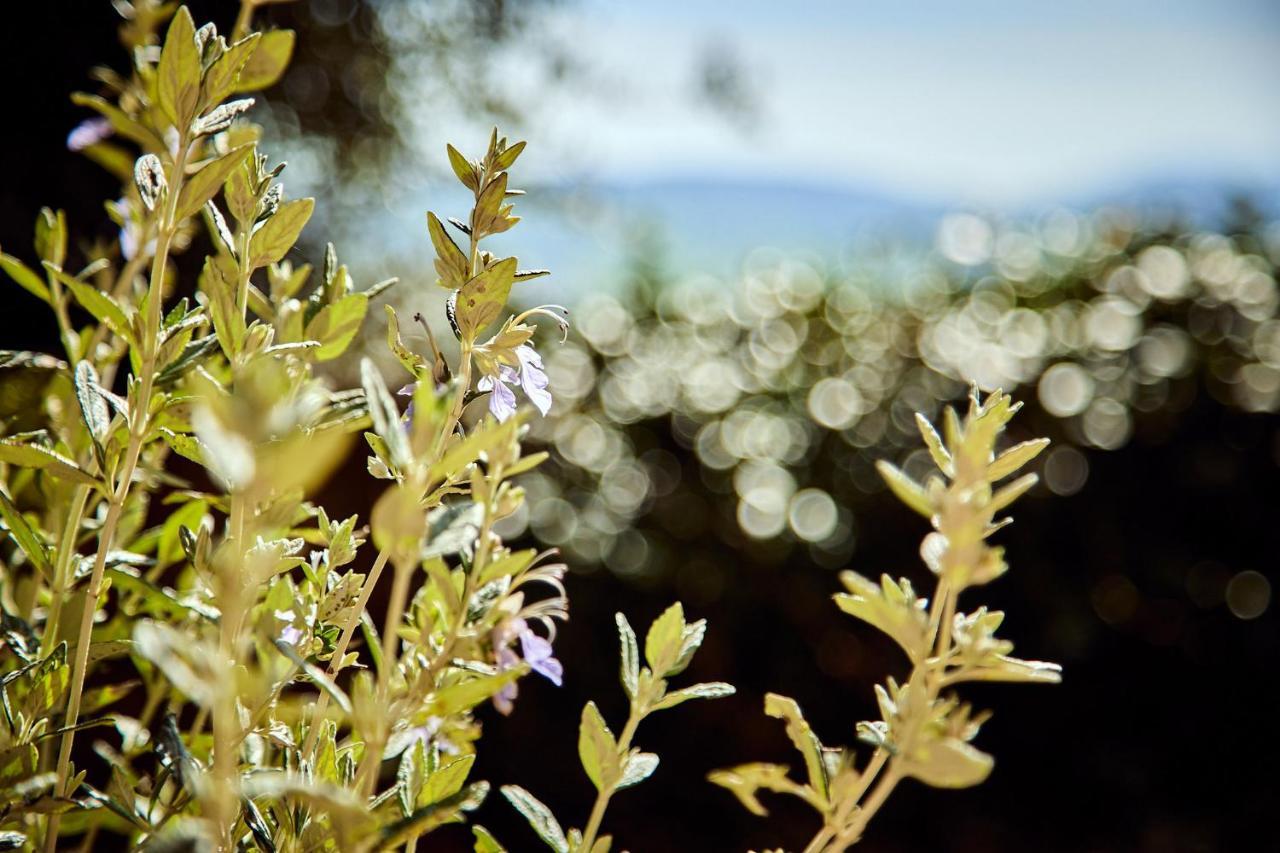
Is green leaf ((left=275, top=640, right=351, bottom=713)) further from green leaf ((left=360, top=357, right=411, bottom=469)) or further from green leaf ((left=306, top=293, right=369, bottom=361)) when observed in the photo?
green leaf ((left=306, top=293, right=369, bottom=361))

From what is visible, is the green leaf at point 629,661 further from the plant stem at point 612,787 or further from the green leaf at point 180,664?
the green leaf at point 180,664

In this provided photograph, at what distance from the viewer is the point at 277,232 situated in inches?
27.5

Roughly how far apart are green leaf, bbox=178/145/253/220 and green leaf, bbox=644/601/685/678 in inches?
16.3

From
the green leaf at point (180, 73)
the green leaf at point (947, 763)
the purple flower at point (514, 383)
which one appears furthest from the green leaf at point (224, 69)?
the green leaf at point (947, 763)

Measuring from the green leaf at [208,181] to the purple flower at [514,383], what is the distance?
0.69ft

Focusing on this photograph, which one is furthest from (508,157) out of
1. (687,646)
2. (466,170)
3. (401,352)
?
(687,646)

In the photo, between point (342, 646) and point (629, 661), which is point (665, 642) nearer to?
point (629, 661)

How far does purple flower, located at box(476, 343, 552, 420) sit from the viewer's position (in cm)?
70

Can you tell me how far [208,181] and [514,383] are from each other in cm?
24

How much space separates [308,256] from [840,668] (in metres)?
1.91

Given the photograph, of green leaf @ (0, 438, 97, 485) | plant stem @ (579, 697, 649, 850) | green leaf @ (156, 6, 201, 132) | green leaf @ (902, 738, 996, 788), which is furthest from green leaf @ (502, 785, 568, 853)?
green leaf @ (156, 6, 201, 132)

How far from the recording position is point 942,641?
0.58m

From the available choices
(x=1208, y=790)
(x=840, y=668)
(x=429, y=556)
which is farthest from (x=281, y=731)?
(x=1208, y=790)

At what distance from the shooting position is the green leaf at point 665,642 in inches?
27.5
